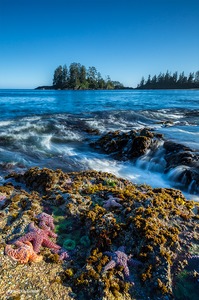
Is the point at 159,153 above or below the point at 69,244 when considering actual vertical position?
below

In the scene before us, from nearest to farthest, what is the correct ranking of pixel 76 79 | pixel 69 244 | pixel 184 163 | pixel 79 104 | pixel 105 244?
pixel 105 244 < pixel 69 244 < pixel 184 163 < pixel 79 104 < pixel 76 79

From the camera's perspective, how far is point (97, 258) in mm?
4176

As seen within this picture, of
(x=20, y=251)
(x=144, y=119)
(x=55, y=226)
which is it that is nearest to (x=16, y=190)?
(x=55, y=226)

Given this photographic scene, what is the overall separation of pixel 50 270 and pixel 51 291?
0.42 m

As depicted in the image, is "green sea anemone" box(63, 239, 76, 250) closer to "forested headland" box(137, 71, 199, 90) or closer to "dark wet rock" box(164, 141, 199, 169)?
"dark wet rock" box(164, 141, 199, 169)

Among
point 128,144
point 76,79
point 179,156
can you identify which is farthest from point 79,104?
point 76,79

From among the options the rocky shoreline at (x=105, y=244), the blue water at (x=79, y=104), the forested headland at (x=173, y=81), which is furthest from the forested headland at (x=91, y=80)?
the rocky shoreline at (x=105, y=244)

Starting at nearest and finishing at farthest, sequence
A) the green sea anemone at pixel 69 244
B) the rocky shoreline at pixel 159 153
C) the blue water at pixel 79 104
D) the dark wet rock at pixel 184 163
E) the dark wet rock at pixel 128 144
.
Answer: the green sea anemone at pixel 69 244 → the dark wet rock at pixel 184 163 → the rocky shoreline at pixel 159 153 → the dark wet rock at pixel 128 144 → the blue water at pixel 79 104

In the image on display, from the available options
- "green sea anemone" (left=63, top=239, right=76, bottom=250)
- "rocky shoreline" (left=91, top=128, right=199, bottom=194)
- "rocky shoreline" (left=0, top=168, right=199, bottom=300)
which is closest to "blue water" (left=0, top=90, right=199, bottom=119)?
"rocky shoreline" (left=91, top=128, right=199, bottom=194)

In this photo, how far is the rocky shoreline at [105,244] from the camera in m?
3.70

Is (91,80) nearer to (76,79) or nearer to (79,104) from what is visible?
(76,79)

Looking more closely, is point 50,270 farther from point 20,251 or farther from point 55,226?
point 55,226

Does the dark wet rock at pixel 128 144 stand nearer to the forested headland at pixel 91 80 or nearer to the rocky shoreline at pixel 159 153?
the rocky shoreline at pixel 159 153

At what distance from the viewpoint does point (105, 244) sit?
4543 millimetres
